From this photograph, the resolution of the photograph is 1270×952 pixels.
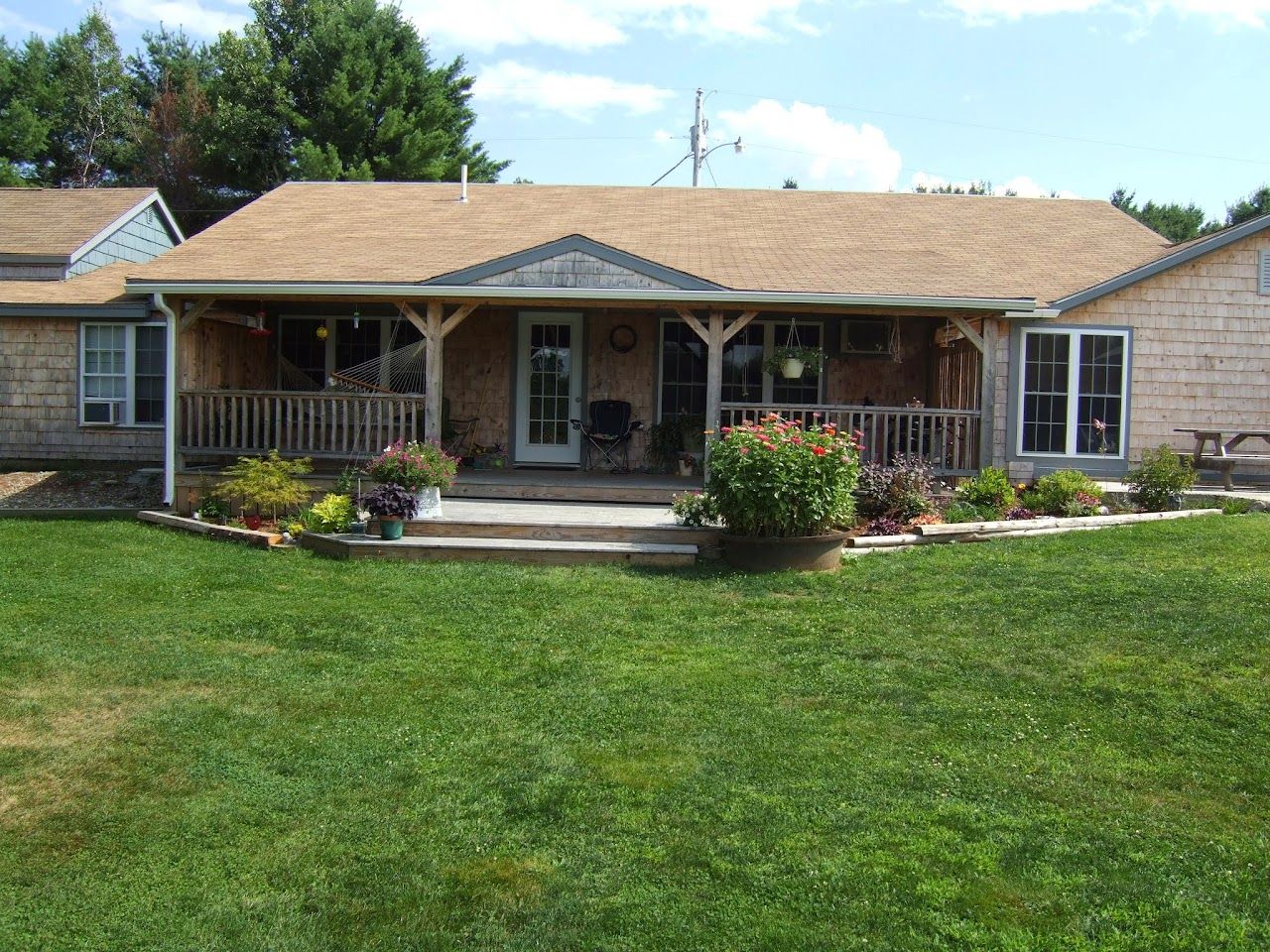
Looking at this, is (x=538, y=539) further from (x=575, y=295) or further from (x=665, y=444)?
(x=665, y=444)

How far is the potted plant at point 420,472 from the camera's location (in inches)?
381

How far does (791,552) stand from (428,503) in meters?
3.46

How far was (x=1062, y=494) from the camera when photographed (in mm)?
10461

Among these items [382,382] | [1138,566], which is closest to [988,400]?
[1138,566]

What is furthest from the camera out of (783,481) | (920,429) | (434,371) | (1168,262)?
(1168,262)

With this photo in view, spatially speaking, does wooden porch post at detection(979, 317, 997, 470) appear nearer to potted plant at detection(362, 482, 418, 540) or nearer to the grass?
the grass

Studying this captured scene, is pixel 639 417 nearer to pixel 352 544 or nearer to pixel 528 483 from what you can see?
pixel 528 483

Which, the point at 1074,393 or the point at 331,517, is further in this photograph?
the point at 1074,393

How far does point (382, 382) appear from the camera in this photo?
1173 centimetres

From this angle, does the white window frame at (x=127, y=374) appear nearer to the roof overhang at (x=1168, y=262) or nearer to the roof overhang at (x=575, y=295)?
the roof overhang at (x=575, y=295)

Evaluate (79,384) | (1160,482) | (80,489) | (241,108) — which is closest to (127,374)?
(79,384)

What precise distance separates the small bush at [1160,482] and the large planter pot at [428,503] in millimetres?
6802

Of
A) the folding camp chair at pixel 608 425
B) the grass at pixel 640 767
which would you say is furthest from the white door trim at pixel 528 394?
the grass at pixel 640 767

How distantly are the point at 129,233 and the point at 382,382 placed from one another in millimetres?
8407
